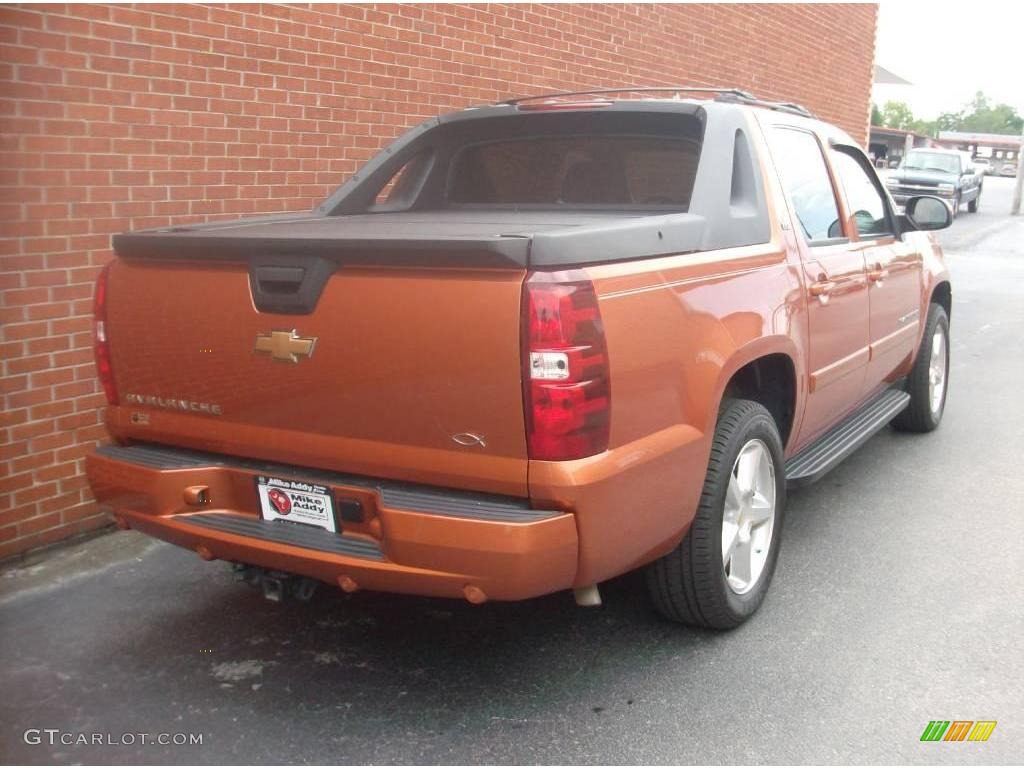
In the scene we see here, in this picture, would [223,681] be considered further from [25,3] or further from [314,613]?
[25,3]

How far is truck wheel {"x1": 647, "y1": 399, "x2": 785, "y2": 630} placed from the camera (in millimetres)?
3369

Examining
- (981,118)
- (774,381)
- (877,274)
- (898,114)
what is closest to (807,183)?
(877,274)

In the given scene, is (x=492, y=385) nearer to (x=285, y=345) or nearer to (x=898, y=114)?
(x=285, y=345)

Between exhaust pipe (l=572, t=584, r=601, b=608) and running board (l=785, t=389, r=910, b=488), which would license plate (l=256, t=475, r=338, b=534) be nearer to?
exhaust pipe (l=572, t=584, r=601, b=608)

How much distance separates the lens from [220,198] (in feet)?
16.7

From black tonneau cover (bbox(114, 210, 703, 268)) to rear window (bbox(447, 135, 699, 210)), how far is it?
0.65 metres

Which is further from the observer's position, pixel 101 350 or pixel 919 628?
pixel 919 628

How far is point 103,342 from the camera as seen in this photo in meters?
3.35

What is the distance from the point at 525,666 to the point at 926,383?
382 cm

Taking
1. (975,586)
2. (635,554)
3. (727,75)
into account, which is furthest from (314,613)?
(727,75)

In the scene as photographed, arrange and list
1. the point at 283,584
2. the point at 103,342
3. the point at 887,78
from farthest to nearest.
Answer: the point at 887,78
the point at 103,342
the point at 283,584

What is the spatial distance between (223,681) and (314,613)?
579 mm

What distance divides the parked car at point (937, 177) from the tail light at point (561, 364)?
83.1ft

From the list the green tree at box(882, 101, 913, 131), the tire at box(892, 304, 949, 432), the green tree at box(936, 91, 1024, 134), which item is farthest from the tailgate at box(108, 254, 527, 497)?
the green tree at box(936, 91, 1024, 134)
